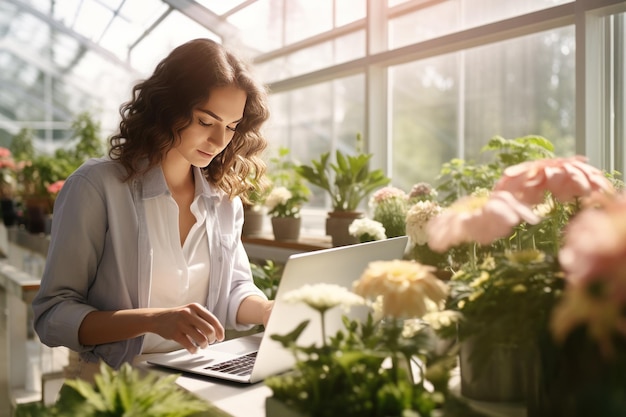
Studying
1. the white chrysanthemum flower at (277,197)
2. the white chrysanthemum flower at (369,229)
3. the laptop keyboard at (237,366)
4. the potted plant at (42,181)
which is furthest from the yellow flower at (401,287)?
the potted plant at (42,181)

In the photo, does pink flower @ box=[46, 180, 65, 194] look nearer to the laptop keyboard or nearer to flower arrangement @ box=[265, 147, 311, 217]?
flower arrangement @ box=[265, 147, 311, 217]

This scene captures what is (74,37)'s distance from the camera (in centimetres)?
742

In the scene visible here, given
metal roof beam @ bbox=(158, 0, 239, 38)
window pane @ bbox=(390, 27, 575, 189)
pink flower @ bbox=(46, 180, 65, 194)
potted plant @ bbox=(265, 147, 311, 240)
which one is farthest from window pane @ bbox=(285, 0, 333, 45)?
window pane @ bbox=(390, 27, 575, 189)

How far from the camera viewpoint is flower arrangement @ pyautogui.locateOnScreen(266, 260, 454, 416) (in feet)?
2.33

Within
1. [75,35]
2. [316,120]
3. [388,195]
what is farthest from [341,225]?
[316,120]

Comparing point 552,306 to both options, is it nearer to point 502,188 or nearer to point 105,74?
point 502,188

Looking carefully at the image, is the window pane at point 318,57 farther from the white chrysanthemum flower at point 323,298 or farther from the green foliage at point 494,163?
the white chrysanthemum flower at point 323,298

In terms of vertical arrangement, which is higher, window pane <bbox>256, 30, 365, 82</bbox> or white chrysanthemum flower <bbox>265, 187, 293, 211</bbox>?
window pane <bbox>256, 30, 365, 82</bbox>

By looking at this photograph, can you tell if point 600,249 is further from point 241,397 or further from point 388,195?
point 388,195

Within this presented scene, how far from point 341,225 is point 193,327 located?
1.42 meters

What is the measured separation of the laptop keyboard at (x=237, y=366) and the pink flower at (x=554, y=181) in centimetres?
64

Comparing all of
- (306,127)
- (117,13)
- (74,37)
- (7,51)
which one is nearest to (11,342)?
(117,13)

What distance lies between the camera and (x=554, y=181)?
810mm

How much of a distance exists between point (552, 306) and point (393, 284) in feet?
0.70
